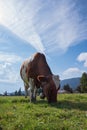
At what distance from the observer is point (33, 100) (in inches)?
1025

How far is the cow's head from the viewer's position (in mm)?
23266

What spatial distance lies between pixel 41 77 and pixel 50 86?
3.32ft

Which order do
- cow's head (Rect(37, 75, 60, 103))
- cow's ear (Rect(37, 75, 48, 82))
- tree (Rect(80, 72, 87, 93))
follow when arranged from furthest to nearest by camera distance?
tree (Rect(80, 72, 87, 93)) < cow's ear (Rect(37, 75, 48, 82)) < cow's head (Rect(37, 75, 60, 103))

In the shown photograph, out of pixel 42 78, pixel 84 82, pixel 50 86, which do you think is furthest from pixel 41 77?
pixel 84 82

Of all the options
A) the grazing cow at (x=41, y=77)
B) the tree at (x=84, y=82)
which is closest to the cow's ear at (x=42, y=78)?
the grazing cow at (x=41, y=77)

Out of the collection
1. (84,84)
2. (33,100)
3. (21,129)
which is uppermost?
(84,84)

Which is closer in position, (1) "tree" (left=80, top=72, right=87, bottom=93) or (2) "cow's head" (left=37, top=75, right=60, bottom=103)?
(2) "cow's head" (left=37, top=75, right=60, bottom=103)

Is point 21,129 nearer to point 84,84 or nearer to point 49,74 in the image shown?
point 49,74

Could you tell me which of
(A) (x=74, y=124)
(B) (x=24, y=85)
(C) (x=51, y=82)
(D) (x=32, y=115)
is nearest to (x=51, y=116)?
(D) (x=32, y=115)

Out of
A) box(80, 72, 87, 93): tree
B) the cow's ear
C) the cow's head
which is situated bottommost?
the cow's head

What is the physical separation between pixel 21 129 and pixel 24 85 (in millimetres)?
Answer: 19609

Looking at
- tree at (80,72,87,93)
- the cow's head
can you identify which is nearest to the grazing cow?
the cow's head

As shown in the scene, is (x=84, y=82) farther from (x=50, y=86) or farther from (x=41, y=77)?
(x=50, y=86)

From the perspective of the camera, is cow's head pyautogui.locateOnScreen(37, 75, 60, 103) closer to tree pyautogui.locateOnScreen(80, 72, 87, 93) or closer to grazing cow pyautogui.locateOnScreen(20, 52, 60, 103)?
grazing cow pyautogui.locateOnScreen(20, 52, 60, 103)
